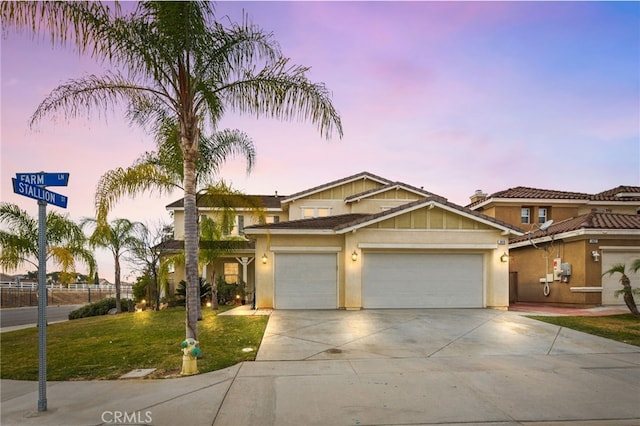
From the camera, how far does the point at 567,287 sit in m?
15.1

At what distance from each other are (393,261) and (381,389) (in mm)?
9186

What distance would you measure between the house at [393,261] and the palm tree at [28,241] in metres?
6.30

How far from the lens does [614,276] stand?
1448cm

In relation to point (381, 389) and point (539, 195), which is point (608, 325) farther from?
point (539, 195)

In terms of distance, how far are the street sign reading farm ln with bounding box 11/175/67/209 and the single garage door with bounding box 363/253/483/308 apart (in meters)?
10.9

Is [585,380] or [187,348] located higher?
[187,348]

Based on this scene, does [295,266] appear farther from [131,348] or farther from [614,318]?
[614,318]

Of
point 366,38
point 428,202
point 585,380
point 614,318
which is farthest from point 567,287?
point 366,38

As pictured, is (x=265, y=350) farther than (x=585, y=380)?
Yes

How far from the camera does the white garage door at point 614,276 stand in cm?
1439

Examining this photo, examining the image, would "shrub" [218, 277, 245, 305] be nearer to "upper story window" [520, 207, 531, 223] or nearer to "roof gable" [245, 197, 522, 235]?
"roof gable" [245, 197, 522, 235]

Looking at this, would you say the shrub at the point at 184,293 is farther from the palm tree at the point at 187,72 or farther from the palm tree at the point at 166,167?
the palm tree at the point at 187,72

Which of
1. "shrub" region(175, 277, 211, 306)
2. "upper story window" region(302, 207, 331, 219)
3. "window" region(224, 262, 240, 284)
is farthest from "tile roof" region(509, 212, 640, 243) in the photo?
"shrub" region(175, 277, 211, 306)

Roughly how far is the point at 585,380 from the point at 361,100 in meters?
13.9
